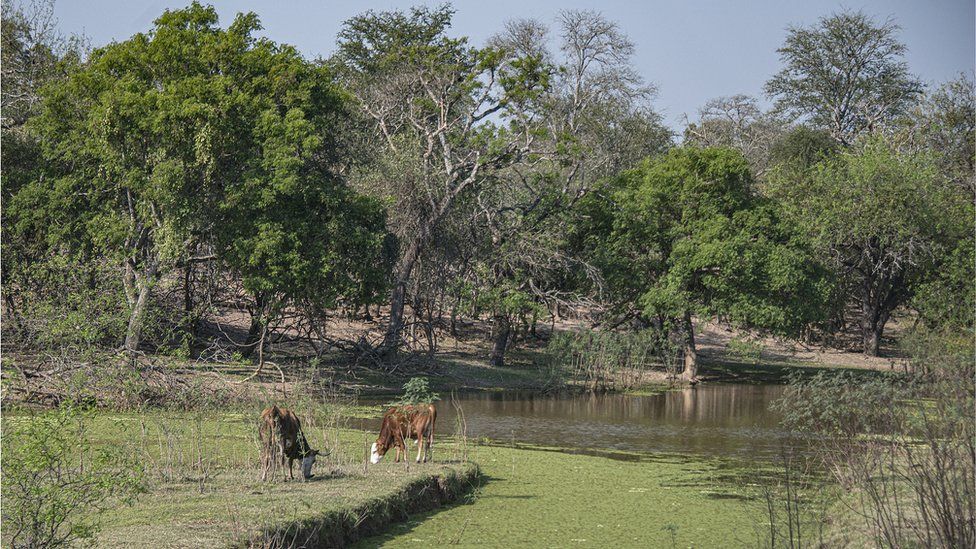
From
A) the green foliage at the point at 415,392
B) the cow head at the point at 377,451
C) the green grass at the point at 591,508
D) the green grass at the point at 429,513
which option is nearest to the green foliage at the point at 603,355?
the green foliage at the point at 415,392

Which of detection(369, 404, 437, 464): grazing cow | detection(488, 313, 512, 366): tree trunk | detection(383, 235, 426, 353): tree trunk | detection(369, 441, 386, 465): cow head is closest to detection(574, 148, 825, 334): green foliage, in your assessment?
detection(488, 313, 512, 366): tree trunk

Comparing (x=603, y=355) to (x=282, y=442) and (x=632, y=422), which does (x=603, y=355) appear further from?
(x=282, y=442)

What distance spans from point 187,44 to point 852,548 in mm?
20447

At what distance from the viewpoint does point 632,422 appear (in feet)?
79.9

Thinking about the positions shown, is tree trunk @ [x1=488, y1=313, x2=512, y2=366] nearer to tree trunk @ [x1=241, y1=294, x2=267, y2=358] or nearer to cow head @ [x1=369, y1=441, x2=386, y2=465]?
tree trunk @ [x1=241, y1=294, x2=267, y2=358]

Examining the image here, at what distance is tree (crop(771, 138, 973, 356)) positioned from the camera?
40.0 meters

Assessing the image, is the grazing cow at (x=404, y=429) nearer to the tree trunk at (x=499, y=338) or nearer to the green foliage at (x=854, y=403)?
the green foliage at (x=854, y=403)

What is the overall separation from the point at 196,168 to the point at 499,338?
1305cm

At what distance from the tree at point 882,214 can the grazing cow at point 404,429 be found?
86.5 ft

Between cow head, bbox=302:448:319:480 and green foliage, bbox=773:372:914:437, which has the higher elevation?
green foliage, bbox=773:372:914:437

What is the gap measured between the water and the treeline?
404 centimetres

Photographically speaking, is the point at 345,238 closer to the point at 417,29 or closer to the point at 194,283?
the point at 194,283

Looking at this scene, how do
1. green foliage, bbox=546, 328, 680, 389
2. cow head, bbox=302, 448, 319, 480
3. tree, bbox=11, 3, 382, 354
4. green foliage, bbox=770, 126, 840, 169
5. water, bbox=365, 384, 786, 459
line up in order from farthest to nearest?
green foliage, bbox=770, 126, 840, 169
green foliage, bbox=546, 328, 680, 389
tree, bbox=11, 3, 382, 354
water, bbox=365, 384, 786, 459
cow head, bbox=302, 448, 319, 480

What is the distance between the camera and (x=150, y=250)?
2544 centimetres
